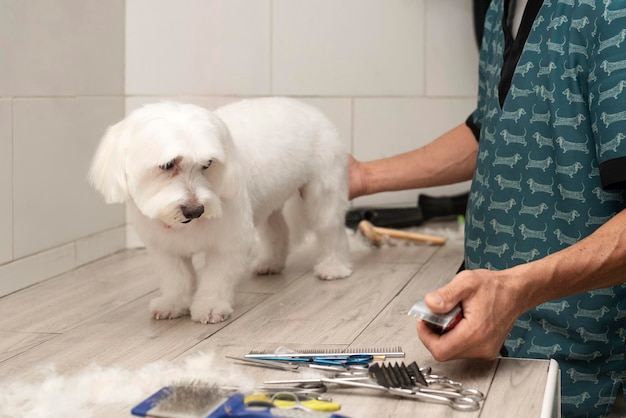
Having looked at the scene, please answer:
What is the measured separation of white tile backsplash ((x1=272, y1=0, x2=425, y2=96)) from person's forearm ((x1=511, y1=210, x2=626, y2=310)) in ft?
5.10

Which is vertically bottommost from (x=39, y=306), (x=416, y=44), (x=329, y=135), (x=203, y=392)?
(x=39, y=306)

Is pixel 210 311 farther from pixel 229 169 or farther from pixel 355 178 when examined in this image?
pixel 355 178

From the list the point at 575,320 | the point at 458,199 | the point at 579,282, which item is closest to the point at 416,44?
the point at 458,199

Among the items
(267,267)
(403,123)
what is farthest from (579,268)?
(403,123)

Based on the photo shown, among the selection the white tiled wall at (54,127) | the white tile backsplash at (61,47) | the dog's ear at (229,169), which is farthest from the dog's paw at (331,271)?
the white tile backsplash at (61,47)

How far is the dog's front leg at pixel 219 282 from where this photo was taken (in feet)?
5.49

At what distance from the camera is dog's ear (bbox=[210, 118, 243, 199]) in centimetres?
162

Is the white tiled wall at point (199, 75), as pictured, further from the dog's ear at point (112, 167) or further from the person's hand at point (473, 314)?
the person's hand at point (473, 314)

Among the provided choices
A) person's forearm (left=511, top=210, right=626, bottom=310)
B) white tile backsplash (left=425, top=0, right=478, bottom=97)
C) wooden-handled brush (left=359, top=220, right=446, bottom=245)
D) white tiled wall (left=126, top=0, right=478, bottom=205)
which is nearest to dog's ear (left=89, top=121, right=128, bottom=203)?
person's forearm (left=511, top=210, right=626, bottom=310)

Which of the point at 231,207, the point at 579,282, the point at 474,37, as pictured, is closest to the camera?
the point at 579,282

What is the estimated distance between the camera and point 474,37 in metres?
2.75

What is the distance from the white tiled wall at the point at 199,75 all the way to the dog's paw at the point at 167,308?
458mm

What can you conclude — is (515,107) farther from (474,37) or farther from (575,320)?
(474,37)

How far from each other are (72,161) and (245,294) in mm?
645
